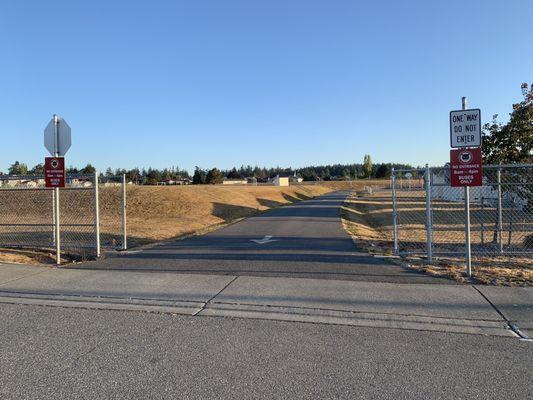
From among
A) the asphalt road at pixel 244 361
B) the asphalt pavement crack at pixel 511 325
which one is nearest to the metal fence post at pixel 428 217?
the asphalt pavement crack at pixel 511 325

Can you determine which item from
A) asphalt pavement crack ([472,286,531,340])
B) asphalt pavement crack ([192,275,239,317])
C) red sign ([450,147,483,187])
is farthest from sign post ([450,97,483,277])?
asphalt pavement crack ([192,275,239,317])

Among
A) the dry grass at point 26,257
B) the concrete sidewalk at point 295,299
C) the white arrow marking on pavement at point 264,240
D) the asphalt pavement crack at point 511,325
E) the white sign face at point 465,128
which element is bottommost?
the asphalt pavement crack at point 511,325

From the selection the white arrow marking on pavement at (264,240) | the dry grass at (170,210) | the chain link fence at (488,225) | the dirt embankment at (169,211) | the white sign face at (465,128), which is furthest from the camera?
the dry grass at (170,210)

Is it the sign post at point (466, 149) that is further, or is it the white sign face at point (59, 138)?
the white sign face at point (59, 138)

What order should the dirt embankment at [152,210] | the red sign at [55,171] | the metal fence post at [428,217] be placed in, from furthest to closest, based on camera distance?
the dirt embankment at [152,210] < the red sign at [55,171] < the metal fence post at [428,217]

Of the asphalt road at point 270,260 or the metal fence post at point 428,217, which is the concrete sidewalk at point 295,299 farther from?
the metal fence post at point 428,217

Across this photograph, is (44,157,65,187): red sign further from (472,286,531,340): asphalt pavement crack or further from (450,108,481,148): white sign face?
(472,286,531,340): asphalt pavement crack

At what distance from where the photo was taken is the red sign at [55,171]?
29.4 feet

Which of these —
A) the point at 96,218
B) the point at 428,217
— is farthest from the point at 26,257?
the point at 428,217

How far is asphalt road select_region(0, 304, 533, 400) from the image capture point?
11.2ft

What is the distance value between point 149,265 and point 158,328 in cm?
374

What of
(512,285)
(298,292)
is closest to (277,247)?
(298,292)

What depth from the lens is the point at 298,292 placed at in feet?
20.8

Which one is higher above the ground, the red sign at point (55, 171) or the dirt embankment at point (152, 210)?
the red sign at point (55, 171)
